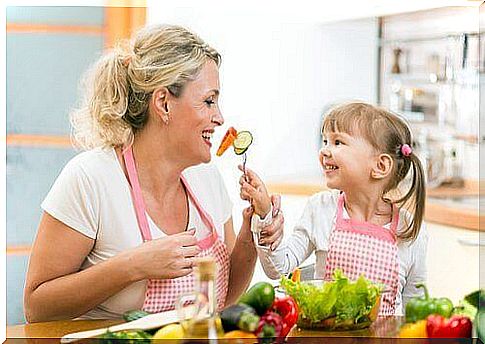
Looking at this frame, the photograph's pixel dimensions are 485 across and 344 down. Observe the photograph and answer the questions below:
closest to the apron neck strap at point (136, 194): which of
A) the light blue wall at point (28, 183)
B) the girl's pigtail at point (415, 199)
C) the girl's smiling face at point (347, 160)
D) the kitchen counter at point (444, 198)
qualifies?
the light blue wall at point (28, 183)

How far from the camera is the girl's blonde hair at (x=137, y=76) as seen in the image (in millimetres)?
1806

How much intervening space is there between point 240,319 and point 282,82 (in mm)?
565

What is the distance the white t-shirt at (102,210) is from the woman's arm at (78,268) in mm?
19

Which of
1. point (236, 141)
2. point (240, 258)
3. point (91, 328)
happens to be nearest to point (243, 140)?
point (236, 141)

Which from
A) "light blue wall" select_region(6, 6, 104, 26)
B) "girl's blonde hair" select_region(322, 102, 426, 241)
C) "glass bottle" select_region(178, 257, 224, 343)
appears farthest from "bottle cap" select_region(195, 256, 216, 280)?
"light blue wall" select_region(6, 6, 104, 26)

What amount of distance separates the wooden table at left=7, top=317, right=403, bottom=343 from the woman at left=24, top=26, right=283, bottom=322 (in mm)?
30

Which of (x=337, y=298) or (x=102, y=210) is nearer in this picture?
(x=337, y=298)

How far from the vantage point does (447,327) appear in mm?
1629

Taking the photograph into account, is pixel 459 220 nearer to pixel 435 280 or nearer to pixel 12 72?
pixel 435 280

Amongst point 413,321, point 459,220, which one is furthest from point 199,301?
point 459,220

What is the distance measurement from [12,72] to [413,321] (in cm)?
88

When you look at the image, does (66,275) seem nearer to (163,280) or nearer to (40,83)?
(163,280)

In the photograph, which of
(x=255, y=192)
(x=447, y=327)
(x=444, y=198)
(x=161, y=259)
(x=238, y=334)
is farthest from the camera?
(x=444, y=198)

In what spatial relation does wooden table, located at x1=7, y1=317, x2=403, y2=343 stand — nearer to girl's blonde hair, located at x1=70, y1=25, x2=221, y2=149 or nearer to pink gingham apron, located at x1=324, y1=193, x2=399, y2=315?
pink gingham apron, located at x1=324, y1=193, x2=399, y2=315
